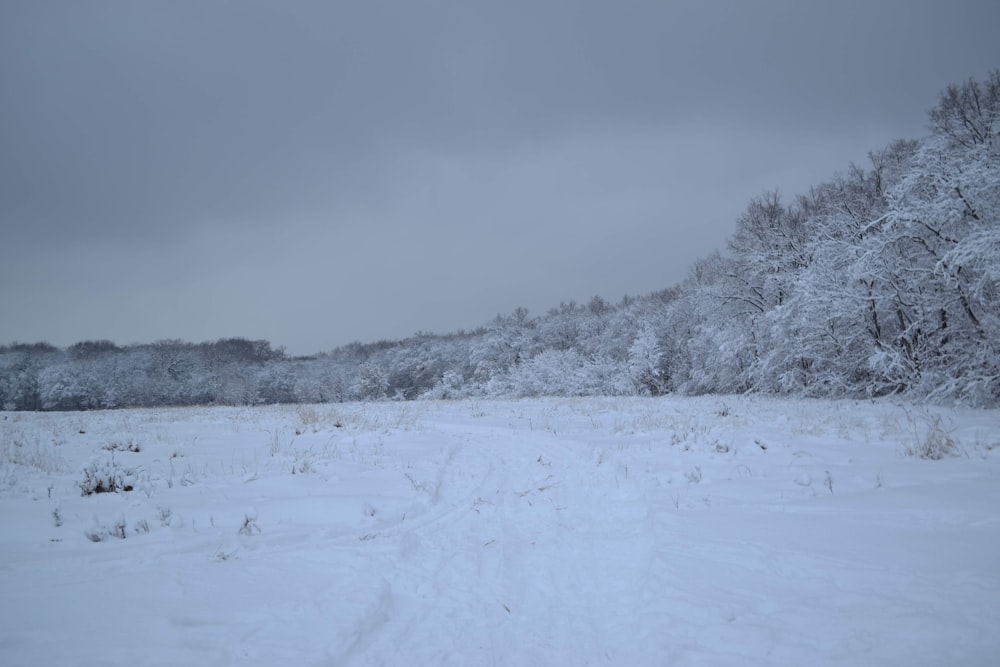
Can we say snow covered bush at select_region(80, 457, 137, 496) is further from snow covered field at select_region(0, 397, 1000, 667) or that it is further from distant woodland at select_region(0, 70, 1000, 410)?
distant woodland at select_region(0, 70, 1000, 410)

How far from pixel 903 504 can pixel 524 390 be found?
48.2m

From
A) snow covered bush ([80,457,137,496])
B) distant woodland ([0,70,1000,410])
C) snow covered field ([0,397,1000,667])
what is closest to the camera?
snow covered field ([0,397,1000,667])

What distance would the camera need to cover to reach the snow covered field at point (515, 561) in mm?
3006

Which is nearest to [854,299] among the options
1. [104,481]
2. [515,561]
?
[515,561]

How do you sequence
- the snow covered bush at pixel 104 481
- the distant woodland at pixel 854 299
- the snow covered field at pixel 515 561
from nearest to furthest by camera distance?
the snow covered field at pixel 515 561
the snow covered bush at pixel 104 481
the distant woodland at pixel 854 299

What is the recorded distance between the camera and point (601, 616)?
3682 mm

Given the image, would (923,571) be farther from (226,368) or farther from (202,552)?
(226,368)

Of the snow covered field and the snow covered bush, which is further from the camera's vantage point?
the snow covered bush

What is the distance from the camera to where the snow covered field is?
301 cm

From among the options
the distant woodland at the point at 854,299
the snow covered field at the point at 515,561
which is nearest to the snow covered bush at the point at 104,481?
the snow covered field at the point at 515,561

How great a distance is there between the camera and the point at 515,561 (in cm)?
483

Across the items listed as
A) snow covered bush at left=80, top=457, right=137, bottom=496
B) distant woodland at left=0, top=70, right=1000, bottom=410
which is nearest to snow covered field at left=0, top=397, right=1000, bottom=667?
snow covered bush at left=80, top=457, right=137, bottom=496

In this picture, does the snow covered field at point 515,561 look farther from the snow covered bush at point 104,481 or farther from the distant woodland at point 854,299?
the distant woodland at point 854,299

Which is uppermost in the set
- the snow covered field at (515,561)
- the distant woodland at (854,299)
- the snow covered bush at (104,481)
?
the distant woodland at (854,299)
